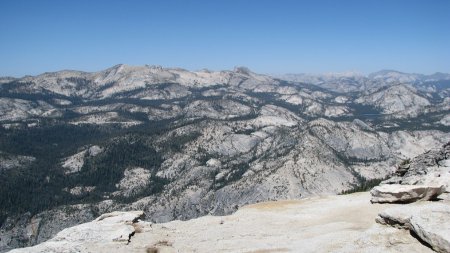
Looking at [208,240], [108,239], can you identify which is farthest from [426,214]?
[108,239]

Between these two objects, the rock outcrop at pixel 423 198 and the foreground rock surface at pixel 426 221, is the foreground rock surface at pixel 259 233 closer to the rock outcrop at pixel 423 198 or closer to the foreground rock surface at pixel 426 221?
the foreground rock surface at pixel 426 221

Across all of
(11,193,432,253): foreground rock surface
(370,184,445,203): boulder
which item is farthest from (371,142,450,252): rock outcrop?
(11,193,432,253): foreground rock surface

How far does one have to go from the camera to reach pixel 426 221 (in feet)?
174

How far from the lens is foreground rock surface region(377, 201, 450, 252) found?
49.4m

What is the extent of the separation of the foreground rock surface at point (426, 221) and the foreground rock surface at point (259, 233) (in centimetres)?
129

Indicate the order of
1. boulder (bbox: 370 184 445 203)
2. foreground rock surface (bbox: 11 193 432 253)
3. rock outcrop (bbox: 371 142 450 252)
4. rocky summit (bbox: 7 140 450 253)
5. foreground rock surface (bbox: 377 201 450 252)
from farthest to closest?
1. boulder (bbox: 370 184 445 203)
2. foreground rock surface (bbox: 11 193 432 253)
3. rocky summit (bbox: 7 140 450 253)
4. rock outcrop (bbox: 371 142 450 252)
5. foreground rock surface (bbox: 377 201 450 252)

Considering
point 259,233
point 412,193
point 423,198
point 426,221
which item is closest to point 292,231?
point 259,233

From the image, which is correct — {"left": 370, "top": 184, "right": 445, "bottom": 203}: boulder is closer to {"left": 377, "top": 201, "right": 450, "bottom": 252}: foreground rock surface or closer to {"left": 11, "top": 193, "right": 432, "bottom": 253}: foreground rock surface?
{"left": 11, "top": 193, "right": 432, "bottom": 253}: foreground rock surface

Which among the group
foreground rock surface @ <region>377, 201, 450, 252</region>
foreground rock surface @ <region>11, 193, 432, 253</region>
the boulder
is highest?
foreground rock surface @ <region>377, 201, 450, 252</region>

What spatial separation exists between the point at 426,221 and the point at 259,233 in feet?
89.6

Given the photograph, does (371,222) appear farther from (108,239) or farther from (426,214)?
(108,239)

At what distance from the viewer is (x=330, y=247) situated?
5700 cm

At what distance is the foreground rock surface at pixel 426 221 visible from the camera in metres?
49.4

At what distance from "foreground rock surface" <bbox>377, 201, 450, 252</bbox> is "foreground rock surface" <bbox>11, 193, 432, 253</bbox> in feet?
4.22
